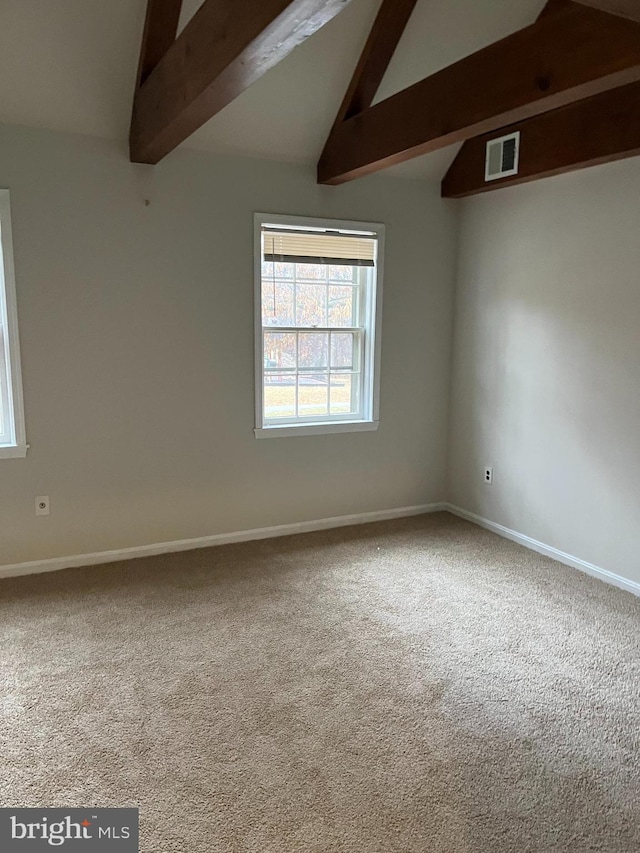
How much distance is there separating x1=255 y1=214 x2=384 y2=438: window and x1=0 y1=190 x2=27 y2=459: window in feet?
4.70

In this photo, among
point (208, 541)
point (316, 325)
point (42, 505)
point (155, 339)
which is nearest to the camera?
point (42, 505)

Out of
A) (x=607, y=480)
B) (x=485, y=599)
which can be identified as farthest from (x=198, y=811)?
(x=607, y=480)

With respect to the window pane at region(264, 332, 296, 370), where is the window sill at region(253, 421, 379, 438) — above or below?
below

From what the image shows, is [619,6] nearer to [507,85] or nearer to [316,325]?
[507,85]

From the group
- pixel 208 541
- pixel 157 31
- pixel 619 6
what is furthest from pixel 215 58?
pixel 208 541

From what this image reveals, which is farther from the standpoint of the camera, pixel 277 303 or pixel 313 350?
pixel 313 350

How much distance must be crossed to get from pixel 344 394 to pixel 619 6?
311 cm

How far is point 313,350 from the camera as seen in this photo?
172 inches

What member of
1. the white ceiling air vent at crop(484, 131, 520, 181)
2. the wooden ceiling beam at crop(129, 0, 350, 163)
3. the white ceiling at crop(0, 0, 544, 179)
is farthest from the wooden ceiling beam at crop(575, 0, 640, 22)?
the white ceiling air vent at crop(484, 131, 520, 181)

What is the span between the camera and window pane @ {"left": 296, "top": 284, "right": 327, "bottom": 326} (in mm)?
4258

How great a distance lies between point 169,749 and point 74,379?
2.23 m

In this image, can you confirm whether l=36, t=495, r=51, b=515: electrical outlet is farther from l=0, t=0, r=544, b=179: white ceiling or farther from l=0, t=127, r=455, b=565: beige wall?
l=0, t=0, r=544, b=179: white ceiling

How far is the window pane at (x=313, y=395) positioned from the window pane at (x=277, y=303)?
43 centimetres

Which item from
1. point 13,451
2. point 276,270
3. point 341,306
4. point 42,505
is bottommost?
point 42,505
